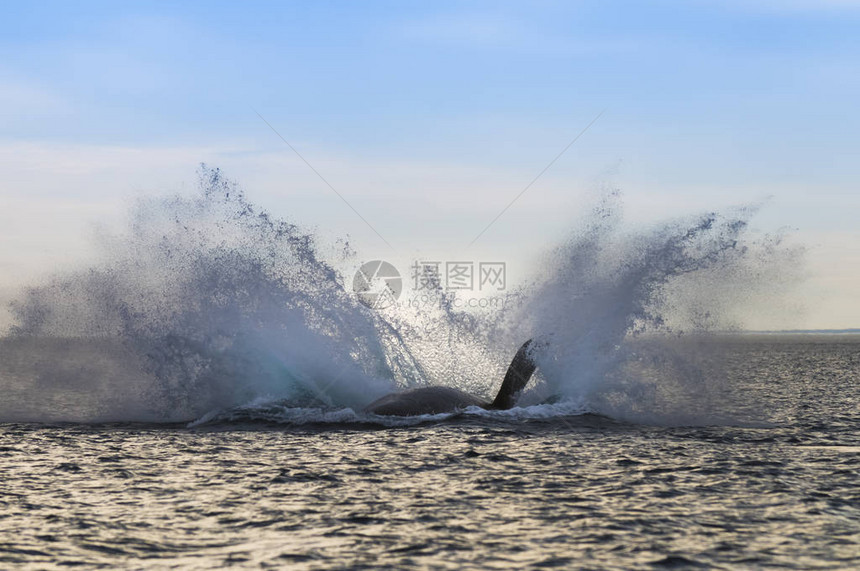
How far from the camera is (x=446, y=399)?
27.3 meters

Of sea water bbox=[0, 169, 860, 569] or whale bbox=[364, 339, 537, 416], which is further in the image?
whale bbox=[364, 339, 537, 416]

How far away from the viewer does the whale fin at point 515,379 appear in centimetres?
2847

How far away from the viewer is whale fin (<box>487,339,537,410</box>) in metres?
28.5

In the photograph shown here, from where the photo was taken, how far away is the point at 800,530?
41.5 ft

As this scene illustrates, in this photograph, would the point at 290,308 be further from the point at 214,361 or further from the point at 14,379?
the point at 14,379

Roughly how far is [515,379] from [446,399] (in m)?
2.89

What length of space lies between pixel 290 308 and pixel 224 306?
2.40 meters

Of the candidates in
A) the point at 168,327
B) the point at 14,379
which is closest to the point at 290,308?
the point at 168,327

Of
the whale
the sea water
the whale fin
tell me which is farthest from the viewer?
the whale fin

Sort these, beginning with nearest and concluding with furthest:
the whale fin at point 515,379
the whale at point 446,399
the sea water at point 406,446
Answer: the sea water at point 406,446
the whale at point 446,399
the whale fin at point 515,379

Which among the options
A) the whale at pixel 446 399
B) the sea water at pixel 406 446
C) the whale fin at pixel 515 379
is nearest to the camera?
the sea water at pixel 406 446

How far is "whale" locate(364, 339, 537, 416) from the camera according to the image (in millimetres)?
26125

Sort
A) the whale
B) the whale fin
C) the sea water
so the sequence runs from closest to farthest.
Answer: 1. the sea water
2. the whale
3. the whale fin

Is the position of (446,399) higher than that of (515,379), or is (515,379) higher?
(515,379)
